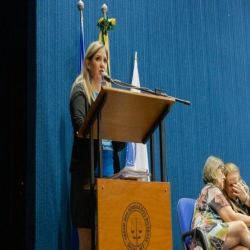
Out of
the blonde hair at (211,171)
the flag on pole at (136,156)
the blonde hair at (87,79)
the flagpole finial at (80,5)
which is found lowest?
the blonde hair at (211,171)

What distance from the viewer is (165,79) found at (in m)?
4.76

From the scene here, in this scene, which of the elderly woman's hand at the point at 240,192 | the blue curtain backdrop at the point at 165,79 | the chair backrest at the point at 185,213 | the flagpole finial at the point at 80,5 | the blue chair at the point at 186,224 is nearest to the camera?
the blue chair at the point at 186,224

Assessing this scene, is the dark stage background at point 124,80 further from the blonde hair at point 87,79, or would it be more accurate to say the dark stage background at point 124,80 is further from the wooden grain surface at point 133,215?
the wooden grain surface at point 133,215

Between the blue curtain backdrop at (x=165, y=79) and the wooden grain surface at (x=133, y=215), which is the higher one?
the blue curtain backdrop at (x=165, y=79)

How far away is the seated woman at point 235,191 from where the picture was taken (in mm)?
4195

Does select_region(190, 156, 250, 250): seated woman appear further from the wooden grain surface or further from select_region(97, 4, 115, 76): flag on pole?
select_region(97, 4, 115, 76): flag on pole

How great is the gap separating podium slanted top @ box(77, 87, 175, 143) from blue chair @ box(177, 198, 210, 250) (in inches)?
35.9

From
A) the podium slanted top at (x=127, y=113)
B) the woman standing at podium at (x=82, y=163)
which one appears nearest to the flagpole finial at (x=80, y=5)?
the woman standing at podium at (x=82, y=163)

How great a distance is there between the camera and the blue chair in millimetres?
3084

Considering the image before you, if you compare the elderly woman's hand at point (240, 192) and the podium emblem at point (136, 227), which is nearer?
the podium emblem at point (136, 227)

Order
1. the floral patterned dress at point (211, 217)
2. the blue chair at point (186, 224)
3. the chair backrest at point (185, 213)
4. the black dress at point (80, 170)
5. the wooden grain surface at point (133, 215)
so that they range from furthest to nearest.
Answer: the chair backrest at point (185, 213), the floral patterned dress at point (211, 217), the blue chair at point (186, 224), the black dress at point (80, 170), the wooden grain surface at point (133, 215)

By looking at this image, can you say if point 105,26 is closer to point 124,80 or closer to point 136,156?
point 124,80

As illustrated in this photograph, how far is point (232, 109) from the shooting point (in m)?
5.41
